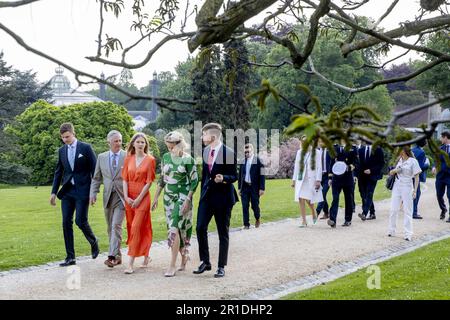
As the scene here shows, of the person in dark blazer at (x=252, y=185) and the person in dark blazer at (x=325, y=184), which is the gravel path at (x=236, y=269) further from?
the person in dark blazer at (x=325, y=184)

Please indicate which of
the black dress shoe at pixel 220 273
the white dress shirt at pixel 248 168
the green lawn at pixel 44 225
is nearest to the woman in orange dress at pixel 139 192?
the black dress shoe at pixel 220 273

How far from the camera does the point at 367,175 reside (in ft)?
58.0

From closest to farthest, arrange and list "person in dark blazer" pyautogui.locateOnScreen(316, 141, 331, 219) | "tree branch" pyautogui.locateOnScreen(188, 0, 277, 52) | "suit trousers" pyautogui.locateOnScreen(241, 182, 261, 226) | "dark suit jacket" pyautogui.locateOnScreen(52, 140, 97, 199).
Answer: "tree branch" pyautogui.locateOnScreen(188, 0, 277, 52), "dark suit jacket" pyautogui.locateOnScreen(52, 140, 97, 199), "suit trousers" pyautogui.locateOnScreen(241, 182, 261, 226), "person in dark blazer" pyautogui.locateOnScreen(316, 141, 331, 219)

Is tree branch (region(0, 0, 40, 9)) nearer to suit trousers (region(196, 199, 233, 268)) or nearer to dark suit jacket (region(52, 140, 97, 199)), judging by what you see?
suit trousers (region(196, 199, 233, 268))

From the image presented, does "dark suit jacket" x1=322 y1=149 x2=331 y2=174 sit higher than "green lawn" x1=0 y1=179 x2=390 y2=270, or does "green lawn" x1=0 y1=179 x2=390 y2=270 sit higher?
"dark suit jacket" x1=322 y1=149 x2=331 y2=174

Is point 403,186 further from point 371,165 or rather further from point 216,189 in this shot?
point 216,189

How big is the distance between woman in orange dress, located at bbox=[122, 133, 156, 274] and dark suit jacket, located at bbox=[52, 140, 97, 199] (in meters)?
0.71

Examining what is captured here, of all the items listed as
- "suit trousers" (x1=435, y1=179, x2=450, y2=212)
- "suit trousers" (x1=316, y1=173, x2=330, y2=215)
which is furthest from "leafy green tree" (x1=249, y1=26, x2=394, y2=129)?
"suit trousers" (x1=435, y1=179, x2=450, y2=212)

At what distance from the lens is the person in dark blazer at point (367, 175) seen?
17.4 meters

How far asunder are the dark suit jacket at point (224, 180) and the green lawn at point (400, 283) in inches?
Result: 73.9

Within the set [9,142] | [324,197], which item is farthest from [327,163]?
[9,142]

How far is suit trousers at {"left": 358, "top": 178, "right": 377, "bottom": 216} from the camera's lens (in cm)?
1741

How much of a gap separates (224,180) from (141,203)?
52.3 inches
